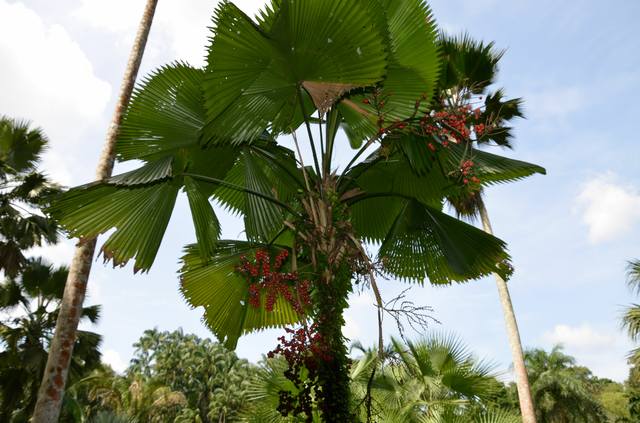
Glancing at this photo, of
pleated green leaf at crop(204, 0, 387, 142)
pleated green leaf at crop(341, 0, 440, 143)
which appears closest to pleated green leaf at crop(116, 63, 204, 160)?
pleated green leaf at crop(204, 0, 387, 142)

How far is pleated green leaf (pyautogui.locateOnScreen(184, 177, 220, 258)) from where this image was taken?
4.49 meters

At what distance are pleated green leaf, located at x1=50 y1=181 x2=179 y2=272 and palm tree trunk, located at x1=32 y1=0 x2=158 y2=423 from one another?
180 mm

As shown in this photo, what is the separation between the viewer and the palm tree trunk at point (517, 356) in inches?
368

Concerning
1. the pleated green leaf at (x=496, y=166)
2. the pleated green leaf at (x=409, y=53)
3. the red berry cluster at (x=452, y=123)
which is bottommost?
the red berry cluster at (x=452, y=123)

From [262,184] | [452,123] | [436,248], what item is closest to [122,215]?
[262,184]

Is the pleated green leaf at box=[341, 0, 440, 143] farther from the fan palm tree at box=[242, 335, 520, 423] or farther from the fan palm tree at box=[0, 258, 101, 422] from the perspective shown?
the fan palm tree at box=[0, 258, 101, 422]

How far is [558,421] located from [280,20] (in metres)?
27.4

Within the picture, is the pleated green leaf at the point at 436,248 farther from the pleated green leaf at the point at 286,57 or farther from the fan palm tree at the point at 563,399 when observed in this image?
the fan palm tree at the point at 563,399

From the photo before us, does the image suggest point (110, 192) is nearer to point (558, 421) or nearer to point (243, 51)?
point (243, 51)

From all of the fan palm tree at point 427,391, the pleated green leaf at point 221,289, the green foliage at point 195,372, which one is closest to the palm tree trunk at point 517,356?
the fan palm tree at point 427,391

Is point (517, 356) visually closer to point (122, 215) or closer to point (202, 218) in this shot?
point (202, 218)

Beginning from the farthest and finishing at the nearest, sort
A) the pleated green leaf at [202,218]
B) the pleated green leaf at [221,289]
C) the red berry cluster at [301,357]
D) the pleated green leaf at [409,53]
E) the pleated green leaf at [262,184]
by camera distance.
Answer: the pleated green leaf at [221,289], the pleated green leaf at [262,184], the pleated green leaf at [409,53], the pleated green leaf at [202,218], the red berry cluster at [301,357]

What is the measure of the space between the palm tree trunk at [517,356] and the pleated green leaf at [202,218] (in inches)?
249

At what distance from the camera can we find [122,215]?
13.6 ft
